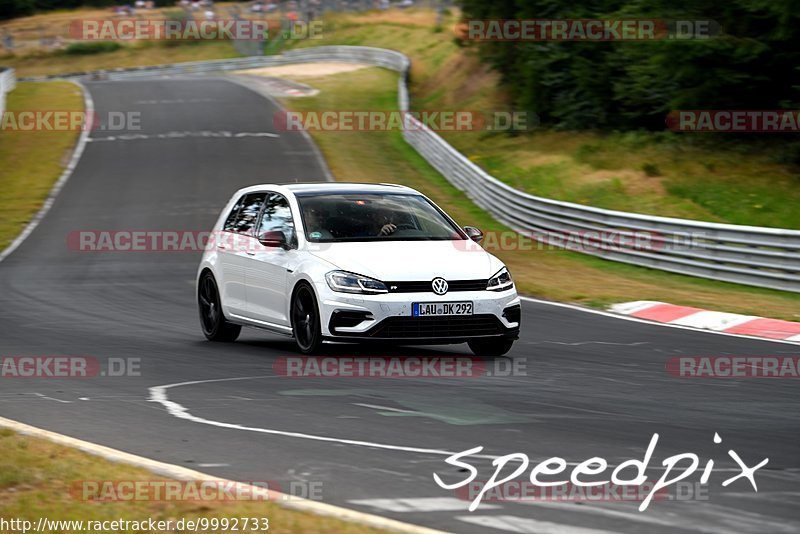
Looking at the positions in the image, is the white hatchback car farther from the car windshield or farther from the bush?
the bush

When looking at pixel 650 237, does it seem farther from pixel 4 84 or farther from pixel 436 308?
pixel 4 84

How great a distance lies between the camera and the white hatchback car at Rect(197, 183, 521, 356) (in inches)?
439

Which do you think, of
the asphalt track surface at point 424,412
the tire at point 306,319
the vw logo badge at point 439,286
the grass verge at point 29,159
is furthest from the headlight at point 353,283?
the grass verge at point 29,159

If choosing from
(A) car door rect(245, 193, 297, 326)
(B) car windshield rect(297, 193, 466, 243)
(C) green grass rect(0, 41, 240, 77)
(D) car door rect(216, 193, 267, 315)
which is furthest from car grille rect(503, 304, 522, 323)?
(C) green grass rect(0, 41, 240, 77)

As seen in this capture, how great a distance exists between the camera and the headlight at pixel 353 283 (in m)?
11.2

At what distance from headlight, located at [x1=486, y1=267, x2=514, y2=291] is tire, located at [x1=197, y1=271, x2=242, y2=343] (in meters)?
3.30

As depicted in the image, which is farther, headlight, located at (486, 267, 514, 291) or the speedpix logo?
headlight, located at (486, 267, 514, 291)

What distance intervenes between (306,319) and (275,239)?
905 millimetres

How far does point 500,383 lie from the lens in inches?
398

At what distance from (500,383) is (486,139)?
3189 centimetres

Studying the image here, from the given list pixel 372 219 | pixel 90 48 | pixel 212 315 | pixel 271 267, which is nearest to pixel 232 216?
pixel 212 315

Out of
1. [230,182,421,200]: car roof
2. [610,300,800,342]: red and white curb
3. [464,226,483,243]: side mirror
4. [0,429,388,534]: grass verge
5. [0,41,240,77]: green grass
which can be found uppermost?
[0,429,388,534]: grass verge

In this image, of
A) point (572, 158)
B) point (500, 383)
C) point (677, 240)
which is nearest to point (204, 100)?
point (572, 158)

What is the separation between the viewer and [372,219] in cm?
Result: 1230
